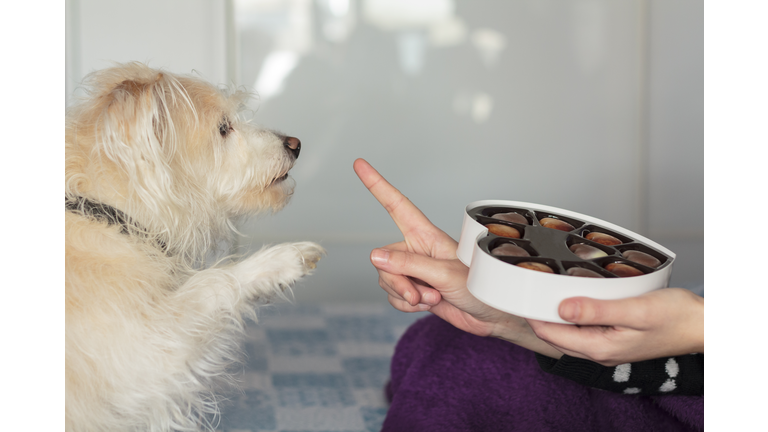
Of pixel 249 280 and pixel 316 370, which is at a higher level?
pixel 249 280

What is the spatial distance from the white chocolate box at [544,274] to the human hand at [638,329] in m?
0.02

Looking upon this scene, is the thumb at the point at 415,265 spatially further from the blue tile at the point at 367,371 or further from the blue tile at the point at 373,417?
the blue tile at the point at 367,371

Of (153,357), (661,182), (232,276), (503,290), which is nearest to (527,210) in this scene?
(503,290)

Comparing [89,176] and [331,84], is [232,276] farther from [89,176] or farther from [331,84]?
[331,84]

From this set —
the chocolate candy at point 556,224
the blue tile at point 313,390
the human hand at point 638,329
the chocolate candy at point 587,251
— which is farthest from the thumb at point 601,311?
the blue tile at point 313,390

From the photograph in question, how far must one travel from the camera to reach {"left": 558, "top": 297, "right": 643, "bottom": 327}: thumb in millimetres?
620

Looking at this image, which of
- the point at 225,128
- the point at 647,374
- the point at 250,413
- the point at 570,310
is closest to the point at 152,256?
the point at 225,128

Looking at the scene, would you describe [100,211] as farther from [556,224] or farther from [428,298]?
[556,224]

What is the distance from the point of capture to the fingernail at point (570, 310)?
618mm

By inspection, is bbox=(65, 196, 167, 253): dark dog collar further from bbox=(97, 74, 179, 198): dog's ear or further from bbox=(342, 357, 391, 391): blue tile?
bbox=(342, 357, 391, 391): blue tile

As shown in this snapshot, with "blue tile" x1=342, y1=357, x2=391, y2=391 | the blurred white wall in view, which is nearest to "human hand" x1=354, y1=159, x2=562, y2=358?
"blue tile" x1=342, y1=357, x2=391, y2=391

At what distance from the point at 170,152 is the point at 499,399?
0.81m

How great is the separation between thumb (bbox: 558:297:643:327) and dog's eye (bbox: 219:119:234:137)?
807mm

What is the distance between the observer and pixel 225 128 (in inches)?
46.2
